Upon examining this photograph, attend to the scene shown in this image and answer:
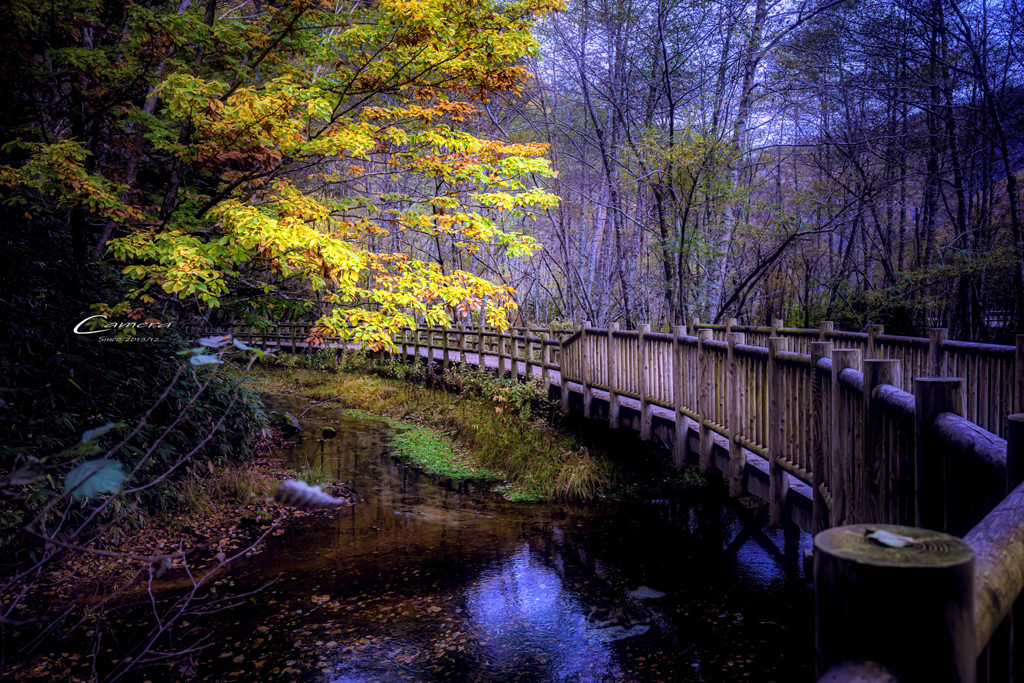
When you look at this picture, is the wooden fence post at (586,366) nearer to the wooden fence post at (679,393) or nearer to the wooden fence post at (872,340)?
the wooden fence post at (679,393)

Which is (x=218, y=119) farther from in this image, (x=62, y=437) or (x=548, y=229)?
(x=548, y=229)

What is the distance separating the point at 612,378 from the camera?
961 centimetres

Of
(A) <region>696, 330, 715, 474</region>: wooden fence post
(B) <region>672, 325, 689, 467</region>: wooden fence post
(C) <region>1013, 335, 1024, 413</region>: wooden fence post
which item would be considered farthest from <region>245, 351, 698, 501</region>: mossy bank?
(C) <region>1013, 335, 1024, 413</region>: wooden fence post

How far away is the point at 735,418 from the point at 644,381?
2.38 metres

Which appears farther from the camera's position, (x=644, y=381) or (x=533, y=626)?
(x=644, y=381)

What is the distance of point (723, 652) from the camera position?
17.9 feet

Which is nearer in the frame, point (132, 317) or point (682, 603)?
point (682, 603)

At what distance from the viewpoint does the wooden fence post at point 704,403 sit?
22.4 ft

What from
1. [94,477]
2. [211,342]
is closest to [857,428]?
[211,342]

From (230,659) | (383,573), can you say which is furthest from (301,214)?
(230,659)

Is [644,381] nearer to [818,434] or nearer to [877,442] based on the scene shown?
[818,434]

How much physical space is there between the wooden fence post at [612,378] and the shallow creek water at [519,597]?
1369 mm

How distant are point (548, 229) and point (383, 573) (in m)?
15.4

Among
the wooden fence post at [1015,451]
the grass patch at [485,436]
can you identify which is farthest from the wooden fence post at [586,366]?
the wooden fence post at [1015,451]
